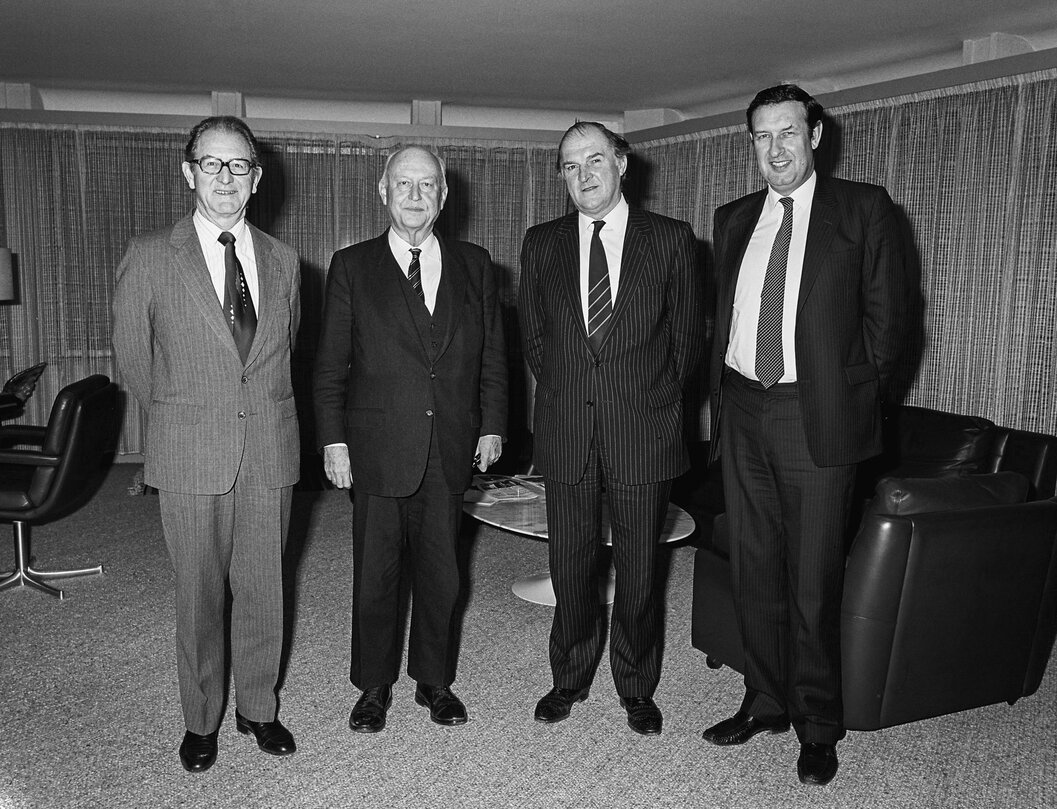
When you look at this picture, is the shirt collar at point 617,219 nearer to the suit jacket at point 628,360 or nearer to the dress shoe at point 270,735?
the suit jacket at point 628,360

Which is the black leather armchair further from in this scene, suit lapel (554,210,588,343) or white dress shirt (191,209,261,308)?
suit lapel (554,210,588,343)

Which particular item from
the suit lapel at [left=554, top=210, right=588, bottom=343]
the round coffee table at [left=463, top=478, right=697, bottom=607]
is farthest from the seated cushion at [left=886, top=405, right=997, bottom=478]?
the suit lapel at [left=554, top=210, right=588, bottom=343]

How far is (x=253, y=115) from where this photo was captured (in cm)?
694

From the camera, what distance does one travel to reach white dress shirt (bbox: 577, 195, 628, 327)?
269 centimetres

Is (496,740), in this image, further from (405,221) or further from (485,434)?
(405,221)

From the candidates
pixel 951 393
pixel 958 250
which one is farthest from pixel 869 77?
pixel 951 393

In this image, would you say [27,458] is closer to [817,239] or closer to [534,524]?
[534,524]

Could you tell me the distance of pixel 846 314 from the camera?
2477mm

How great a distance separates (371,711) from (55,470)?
1.97 metres

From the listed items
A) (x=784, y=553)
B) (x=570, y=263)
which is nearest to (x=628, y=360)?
(x=570, y=263)

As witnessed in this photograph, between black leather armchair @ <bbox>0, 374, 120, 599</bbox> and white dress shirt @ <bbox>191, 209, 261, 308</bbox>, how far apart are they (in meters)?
1.80

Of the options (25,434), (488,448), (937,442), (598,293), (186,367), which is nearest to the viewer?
(186,367)

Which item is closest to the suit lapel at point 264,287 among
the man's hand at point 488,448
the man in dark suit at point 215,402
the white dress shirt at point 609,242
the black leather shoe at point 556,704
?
the man in dark suit at point 215,402

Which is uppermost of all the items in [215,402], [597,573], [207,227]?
[207,227]
